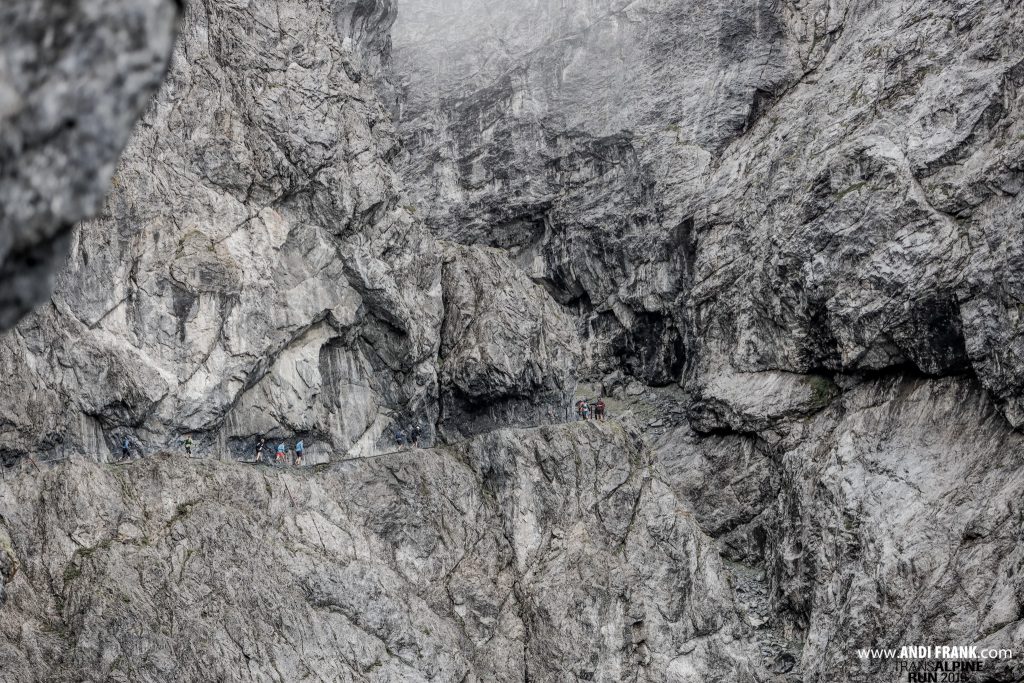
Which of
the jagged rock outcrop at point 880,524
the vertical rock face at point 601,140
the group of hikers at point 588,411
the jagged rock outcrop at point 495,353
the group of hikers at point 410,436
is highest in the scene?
the vertical rock face at point 601,140

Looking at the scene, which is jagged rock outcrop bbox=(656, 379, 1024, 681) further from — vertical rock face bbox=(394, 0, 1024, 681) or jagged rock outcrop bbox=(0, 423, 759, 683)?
jagged rock outcrop bbox=(0, 423, 759, 683)

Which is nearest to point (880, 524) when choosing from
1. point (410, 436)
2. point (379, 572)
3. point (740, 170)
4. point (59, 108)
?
point (379, 572)

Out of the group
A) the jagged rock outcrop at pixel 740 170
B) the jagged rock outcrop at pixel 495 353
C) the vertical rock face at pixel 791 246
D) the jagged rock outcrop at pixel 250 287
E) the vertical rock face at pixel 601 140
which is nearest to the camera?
the jagged rock outcrop at pixel 250 287

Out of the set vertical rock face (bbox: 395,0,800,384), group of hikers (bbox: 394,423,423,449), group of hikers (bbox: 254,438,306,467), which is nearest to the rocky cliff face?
vertical rock face (bbox: 395,0,800,384)

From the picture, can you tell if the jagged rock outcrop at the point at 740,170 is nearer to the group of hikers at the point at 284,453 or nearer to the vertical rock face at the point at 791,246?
the vertical rock face at the point at 791,246

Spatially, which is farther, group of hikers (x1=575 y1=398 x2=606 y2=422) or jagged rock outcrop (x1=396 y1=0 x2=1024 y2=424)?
group of hikers (x1=575 y1=398 x2=606 y2=422)

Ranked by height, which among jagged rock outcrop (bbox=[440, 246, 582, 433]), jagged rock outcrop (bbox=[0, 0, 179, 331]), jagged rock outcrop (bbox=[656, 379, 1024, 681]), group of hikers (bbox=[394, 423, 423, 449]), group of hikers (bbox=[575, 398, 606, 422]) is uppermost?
jagged rock outcrop (bbox=[440, 246, 582, 433])

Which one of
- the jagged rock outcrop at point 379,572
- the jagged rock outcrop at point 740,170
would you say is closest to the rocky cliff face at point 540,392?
the jagged rock outcrop at point 379,572

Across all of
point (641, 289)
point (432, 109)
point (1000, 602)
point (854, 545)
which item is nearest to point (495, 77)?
point (432, 109)
